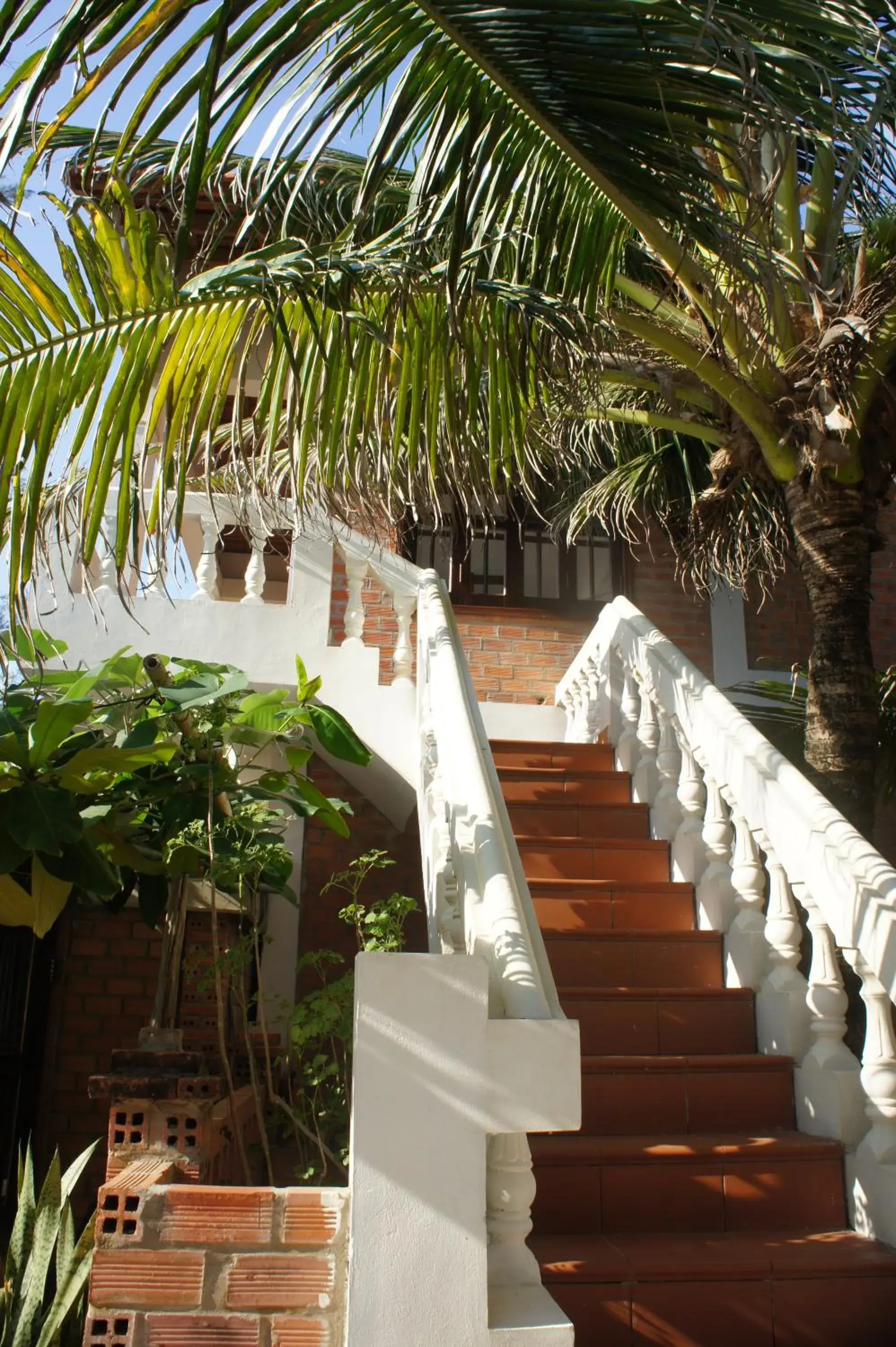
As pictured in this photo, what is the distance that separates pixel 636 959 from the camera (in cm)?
415

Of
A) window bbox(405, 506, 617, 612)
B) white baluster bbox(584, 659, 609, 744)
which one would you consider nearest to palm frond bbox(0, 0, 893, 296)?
white baluster bbox(584, 659, 609, 744)

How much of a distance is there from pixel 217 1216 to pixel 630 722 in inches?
147

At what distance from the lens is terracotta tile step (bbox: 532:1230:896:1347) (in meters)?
2.70

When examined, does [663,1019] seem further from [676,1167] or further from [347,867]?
[347,867]

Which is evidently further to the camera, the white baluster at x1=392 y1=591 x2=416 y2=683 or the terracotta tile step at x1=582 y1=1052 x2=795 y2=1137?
the white baluster at x1=392 y1=591 x2=416 y2=683

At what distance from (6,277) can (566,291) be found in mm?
1391

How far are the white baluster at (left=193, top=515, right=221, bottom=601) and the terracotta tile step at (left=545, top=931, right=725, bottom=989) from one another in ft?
8.31

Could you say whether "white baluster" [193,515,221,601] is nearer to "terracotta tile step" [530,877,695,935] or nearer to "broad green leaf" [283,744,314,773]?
"broad green leaf" [283,744,314,773]

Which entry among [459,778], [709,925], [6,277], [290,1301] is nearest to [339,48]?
[6,277]

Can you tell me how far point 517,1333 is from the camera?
6.73ft

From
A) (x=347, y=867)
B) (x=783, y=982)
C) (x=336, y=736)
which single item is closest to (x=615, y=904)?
(x=783, y=982)

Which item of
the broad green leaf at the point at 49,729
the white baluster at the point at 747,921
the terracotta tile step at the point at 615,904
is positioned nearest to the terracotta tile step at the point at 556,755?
the terracotta tile step at the point at 615,904

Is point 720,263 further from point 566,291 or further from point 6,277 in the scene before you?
point 6,277

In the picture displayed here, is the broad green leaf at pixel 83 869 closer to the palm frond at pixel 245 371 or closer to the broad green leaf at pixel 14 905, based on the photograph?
the broad green leaf at pixel 14 905
